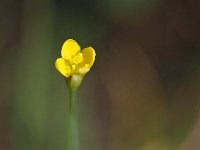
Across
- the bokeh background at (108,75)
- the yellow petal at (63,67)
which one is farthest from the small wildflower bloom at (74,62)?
the bokeh background at (108,75)

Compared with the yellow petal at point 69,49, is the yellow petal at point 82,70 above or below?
below

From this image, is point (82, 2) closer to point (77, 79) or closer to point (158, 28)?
point (158, 28)

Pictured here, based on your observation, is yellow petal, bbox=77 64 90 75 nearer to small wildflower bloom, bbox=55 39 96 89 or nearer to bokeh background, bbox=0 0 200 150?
small wildflower bloom, bbox=55 39 96 89

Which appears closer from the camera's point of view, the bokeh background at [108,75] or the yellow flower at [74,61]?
the yellow flower at [74,61]

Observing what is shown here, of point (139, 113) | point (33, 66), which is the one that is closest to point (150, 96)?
point (139, 113)

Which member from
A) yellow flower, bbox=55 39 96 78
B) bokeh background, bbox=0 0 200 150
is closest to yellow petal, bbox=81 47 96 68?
yellow flower, bbox=55 39 96 78

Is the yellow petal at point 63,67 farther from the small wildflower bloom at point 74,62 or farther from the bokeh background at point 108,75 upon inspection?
the bokeh background at point 108,75
